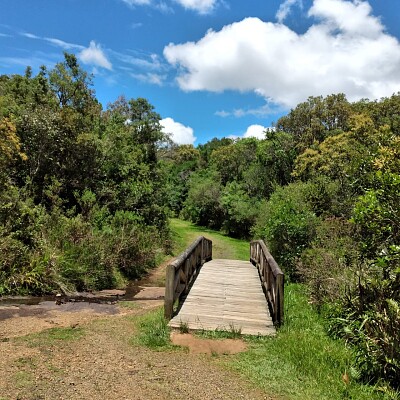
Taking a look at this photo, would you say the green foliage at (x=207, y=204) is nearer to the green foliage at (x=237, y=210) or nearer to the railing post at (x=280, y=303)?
the green foliage at (x=237, y=210)

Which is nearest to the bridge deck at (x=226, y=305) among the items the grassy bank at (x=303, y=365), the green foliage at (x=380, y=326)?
the grassy bank at (x=303, y=365)

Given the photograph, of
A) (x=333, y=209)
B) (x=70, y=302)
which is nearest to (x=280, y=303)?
(x=70, y=302)

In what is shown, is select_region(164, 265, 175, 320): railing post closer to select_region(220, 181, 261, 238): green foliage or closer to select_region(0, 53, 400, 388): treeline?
select_region(0, 53, 400, 388): treeline

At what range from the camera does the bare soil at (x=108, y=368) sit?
3.68m

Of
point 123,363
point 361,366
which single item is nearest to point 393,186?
point 361,366

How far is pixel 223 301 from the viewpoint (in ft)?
23.9

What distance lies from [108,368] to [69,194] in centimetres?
1288

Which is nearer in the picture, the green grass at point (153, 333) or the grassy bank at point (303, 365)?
the grassy bank at point (303, 365)

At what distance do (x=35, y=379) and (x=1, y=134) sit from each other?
377 inches

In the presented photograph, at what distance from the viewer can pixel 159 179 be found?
70.6 ft

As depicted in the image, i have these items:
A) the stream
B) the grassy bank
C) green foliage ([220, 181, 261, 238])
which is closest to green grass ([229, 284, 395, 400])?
the grassy bank

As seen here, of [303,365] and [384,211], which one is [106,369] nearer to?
[303,365]

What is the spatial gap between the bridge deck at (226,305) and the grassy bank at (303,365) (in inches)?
18.5

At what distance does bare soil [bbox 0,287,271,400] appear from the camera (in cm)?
368
